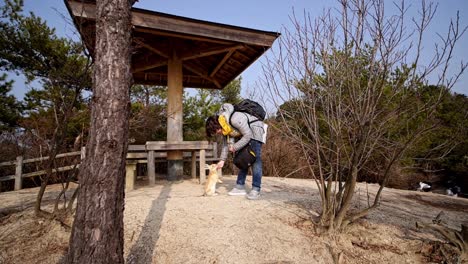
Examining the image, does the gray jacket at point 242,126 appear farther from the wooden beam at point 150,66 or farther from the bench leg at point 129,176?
the wooden beam at point 150,66

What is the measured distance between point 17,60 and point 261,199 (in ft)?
34.6

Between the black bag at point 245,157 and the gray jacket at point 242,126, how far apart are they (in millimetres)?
114

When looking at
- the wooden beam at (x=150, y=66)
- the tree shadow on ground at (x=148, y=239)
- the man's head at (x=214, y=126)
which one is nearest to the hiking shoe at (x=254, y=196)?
the man's head at (x=214, y=126)

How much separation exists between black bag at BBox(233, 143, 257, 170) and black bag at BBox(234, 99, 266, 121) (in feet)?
1.74

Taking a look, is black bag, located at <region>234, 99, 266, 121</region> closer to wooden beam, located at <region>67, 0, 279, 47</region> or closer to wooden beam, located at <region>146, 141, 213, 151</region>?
wooden beam, located at <region>146, 141, 213, 151</region>

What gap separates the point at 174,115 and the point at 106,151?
409 centimetres

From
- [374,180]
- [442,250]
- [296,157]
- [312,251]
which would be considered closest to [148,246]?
[312,251]

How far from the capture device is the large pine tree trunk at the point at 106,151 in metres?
1.74

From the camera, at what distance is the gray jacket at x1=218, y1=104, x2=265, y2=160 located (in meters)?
3.78

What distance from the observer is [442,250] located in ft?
8.43

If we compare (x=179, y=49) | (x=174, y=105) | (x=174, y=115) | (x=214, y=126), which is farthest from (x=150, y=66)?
(x=214, y=126)

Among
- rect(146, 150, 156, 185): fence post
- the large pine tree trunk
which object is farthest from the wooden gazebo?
the large pine tree trunk

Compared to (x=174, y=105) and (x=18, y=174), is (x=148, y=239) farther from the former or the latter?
(x=18, y=174)

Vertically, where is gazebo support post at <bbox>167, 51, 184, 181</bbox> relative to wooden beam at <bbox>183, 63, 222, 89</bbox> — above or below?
→ below
